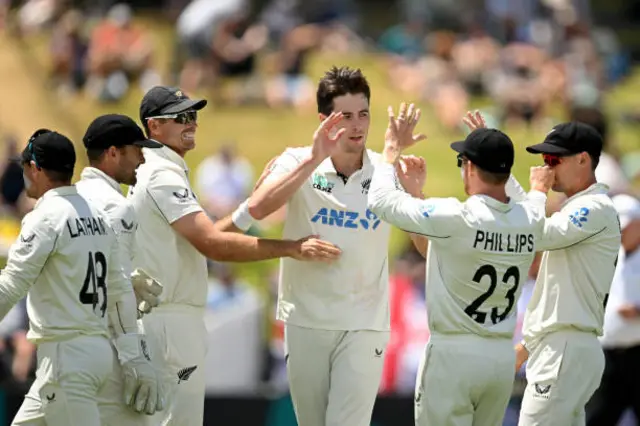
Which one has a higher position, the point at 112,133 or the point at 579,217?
the point at 112,133

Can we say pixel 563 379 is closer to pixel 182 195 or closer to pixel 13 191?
pixel 182 195

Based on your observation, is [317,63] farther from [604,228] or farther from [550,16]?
[604,228]

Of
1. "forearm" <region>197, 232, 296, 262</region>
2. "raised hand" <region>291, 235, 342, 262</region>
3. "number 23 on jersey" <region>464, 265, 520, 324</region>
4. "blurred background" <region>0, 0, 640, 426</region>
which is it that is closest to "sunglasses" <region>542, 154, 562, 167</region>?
"number 23 on jersey" <region>464, 265, 520, 324</region>

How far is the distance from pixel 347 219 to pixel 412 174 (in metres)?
0.47

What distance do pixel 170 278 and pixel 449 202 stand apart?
175 cm

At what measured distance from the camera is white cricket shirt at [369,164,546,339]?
21.9 ft

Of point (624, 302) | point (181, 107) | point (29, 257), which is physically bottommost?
point (624, 302)

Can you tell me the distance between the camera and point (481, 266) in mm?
6691

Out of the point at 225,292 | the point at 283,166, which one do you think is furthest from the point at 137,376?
the point at 225,292

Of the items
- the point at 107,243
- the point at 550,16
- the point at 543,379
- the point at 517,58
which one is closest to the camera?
the point at 107,243

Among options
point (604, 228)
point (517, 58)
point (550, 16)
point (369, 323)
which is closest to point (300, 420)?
point (369, 323)

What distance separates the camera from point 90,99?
19672mm

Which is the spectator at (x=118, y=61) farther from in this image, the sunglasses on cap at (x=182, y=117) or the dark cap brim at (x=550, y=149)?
the dark cap brim at (x=550, y=149)

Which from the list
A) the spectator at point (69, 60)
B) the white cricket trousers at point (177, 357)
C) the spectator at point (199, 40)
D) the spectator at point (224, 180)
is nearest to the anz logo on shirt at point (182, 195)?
the white cricket trousers at point (177, 357)
